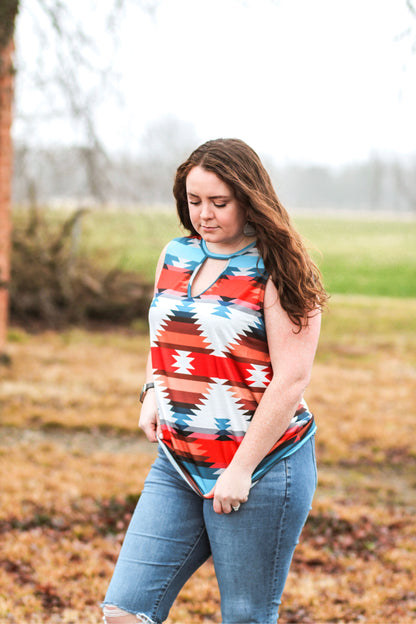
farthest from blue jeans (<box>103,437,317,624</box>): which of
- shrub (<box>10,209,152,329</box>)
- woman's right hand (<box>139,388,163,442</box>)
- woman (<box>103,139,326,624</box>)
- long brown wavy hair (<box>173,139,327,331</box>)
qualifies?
shrub (<box>10,209,152,329</box>)

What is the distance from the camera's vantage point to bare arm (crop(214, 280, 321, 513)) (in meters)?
1.88

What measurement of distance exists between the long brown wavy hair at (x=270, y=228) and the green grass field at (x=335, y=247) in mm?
119

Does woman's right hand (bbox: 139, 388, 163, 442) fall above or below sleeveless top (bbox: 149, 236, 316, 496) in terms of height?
below

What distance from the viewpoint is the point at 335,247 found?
33.2m

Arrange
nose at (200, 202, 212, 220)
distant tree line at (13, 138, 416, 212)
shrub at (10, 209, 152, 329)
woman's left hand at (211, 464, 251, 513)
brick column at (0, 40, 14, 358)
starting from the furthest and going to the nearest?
1. shrub at (10, 209, 152, 329)
2. distant tree line at (13, 138, 416, 212)
3. brick column at (0, 40, 14, 358)
4. nose at (200, 202, 212, 220)
5. woman's left hand at (211, 464, 251, 513)

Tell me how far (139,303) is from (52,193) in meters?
3.21

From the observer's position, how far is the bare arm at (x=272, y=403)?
188 cm

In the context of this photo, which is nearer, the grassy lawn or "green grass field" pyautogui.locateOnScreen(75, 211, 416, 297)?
the grassy lawn

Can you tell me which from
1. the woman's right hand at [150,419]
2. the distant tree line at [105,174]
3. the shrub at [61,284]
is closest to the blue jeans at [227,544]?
the woman's right hand at [150,419]

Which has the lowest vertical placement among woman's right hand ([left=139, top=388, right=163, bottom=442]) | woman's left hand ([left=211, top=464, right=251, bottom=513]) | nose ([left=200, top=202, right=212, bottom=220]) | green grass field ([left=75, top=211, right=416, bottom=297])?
green grass field ([left=75, top=211, right=416, bottom=297])

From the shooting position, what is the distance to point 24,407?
23.8ft

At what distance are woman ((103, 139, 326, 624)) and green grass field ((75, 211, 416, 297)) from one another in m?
0.22

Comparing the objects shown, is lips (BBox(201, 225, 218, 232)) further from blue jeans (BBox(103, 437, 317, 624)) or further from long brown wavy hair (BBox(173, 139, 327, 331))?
blue jeans (BBox(103, 437, 317, 624))

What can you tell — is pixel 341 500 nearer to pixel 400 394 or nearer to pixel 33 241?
pixel 400 394
